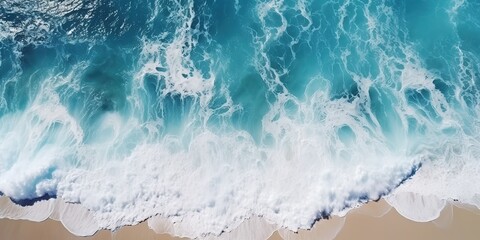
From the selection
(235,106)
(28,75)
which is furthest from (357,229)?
(28,75)

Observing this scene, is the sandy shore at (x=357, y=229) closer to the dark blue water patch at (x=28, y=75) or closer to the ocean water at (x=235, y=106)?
the ocean water at (x=235, y=106)

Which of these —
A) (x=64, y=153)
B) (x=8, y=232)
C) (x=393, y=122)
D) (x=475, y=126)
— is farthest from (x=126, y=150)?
(x=475, y=126)

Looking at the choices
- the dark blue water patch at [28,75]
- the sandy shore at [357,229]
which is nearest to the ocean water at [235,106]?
the dark blue water patch at [28,75]

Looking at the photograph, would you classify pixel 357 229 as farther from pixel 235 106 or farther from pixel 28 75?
pixel 28 75

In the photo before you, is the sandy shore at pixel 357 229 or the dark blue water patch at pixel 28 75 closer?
the sandy shore at pixel 357 229

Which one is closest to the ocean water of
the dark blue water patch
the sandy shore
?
the dark blue water patch

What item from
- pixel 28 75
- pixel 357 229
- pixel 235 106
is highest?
pixel 28 75
